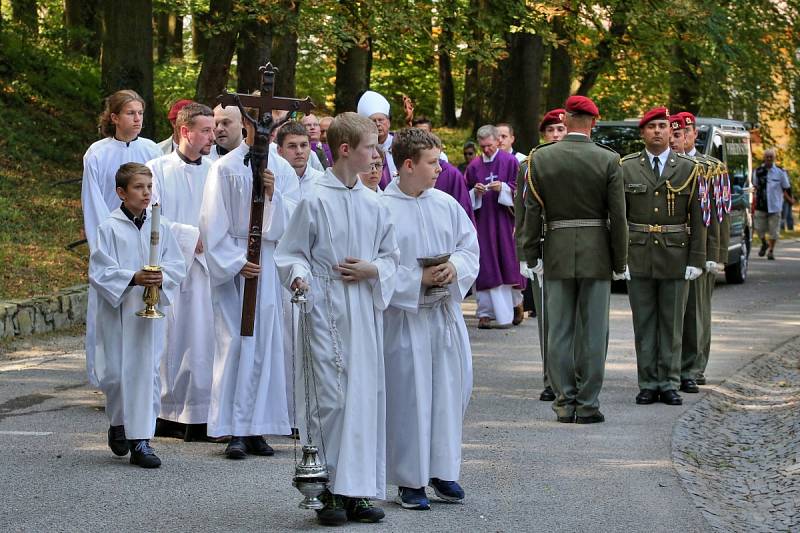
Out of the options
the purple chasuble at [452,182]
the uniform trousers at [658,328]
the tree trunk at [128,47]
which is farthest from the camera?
the tree trunk at [128,47]

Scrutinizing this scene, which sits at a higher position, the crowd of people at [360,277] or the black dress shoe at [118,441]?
the crowd of people at [360,277]

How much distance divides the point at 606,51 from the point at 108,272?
19.2 metres

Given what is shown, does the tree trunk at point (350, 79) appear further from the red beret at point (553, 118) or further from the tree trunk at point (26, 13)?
the red beret at point (553, 118)

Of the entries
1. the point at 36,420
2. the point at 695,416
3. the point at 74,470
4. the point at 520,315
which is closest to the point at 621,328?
the point at 520,315

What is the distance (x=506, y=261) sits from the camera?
15.3 meters

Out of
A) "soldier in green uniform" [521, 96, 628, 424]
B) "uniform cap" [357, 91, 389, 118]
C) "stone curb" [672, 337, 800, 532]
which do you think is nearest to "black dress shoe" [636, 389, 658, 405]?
"stone curb" [672, 337, 800, 532]

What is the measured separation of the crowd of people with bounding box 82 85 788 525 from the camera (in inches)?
261

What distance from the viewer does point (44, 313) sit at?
45.0ft

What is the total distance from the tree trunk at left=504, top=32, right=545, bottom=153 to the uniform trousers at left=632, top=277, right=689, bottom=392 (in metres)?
12.4

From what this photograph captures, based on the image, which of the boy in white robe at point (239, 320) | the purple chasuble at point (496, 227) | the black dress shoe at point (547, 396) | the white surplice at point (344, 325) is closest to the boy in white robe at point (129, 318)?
the boy in white robe at point (239, 320)

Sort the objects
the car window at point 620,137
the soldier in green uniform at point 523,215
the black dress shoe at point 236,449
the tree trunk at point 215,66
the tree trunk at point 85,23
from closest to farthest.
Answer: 1. the black dress shoe at point 236,449
2. the soldier in green uniform at point 523,215
3. the car window at point 620,137
4. the tree trunk at point 215,66
5. the tree trunk at point 85,23

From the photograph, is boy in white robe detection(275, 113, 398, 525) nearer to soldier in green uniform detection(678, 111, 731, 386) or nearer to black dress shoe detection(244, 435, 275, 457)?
black dress shoe detection(244, 435, 275, 457)

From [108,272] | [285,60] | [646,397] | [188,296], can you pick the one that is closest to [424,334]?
[108,272]

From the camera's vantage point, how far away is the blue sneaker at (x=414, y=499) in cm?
695
